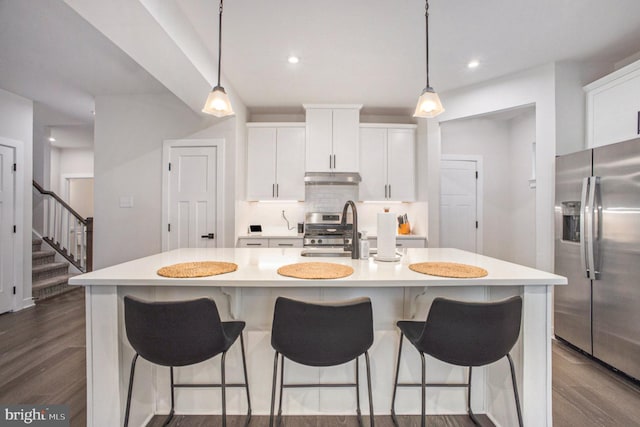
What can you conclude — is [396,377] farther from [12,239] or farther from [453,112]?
[12,239]

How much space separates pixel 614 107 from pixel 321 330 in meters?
3.19

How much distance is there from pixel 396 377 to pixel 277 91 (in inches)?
125

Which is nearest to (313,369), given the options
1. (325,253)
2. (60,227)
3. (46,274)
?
(325,253)

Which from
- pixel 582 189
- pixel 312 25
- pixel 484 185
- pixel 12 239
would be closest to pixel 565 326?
pixel 582 189

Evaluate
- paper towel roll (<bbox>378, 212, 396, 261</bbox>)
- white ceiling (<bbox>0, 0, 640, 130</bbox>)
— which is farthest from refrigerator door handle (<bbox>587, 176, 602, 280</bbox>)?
paper towel roll (<bbox>378, 212, 396, 261</bbox>)

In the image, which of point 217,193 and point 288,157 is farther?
point 288,157

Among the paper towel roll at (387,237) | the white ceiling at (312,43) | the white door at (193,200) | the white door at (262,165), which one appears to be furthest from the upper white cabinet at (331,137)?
the paper towel roll at (387,237)

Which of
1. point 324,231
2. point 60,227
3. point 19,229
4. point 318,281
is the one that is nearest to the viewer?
point 318,281

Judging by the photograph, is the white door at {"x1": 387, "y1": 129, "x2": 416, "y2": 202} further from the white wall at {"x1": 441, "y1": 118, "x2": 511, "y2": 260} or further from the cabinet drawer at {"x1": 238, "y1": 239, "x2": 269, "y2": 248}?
the cabinet drawer at {"x1": 238, "y1": 239, "x2": 269, "y2": 248}

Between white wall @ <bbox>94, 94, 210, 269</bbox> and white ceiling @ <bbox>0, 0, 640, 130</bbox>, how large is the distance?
238 millimetres

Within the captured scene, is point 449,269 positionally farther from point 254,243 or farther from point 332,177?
point 254,243

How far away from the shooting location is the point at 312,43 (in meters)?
2.48

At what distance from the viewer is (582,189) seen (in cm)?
233

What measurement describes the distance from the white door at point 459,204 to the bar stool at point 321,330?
3.43m
